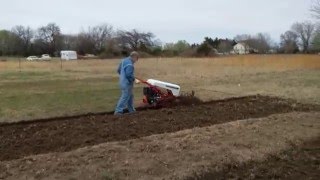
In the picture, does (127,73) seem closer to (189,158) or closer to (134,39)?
(189,158)

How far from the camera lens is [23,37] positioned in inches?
4975

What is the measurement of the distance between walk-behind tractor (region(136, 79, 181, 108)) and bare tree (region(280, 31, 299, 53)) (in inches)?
3746

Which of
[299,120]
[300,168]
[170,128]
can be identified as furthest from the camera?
[299,120]

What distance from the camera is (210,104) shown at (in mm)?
15188

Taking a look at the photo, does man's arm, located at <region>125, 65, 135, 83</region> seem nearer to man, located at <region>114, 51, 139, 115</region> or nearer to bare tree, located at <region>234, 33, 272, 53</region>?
man, located at <region>114, 51, 139, 115</region>

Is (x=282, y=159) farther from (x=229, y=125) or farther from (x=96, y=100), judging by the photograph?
(x=96, y=100)

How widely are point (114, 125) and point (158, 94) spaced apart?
379 cm

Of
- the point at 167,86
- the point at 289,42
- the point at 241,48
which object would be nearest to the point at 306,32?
the point at 167,86

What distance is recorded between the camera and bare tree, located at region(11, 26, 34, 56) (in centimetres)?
11931

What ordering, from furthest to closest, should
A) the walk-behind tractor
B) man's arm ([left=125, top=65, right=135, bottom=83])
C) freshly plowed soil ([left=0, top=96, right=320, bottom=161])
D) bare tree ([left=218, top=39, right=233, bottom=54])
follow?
bare tree ([left=218, top=39, right=233, bottom=54]), the walk-behind tractor, man's arm ([left=125, top=65, right=135, bottom=83]), freshly plowed soil ([left=0, top=96, right=320, bottom=161])

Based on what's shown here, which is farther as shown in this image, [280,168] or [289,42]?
[289,42]

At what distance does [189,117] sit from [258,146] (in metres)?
3.29

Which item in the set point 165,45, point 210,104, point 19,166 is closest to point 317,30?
point 210,104

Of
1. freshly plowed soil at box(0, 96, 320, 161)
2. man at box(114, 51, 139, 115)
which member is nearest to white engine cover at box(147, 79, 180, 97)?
freshly plowed soil at box(0, 96, 320, 161)
